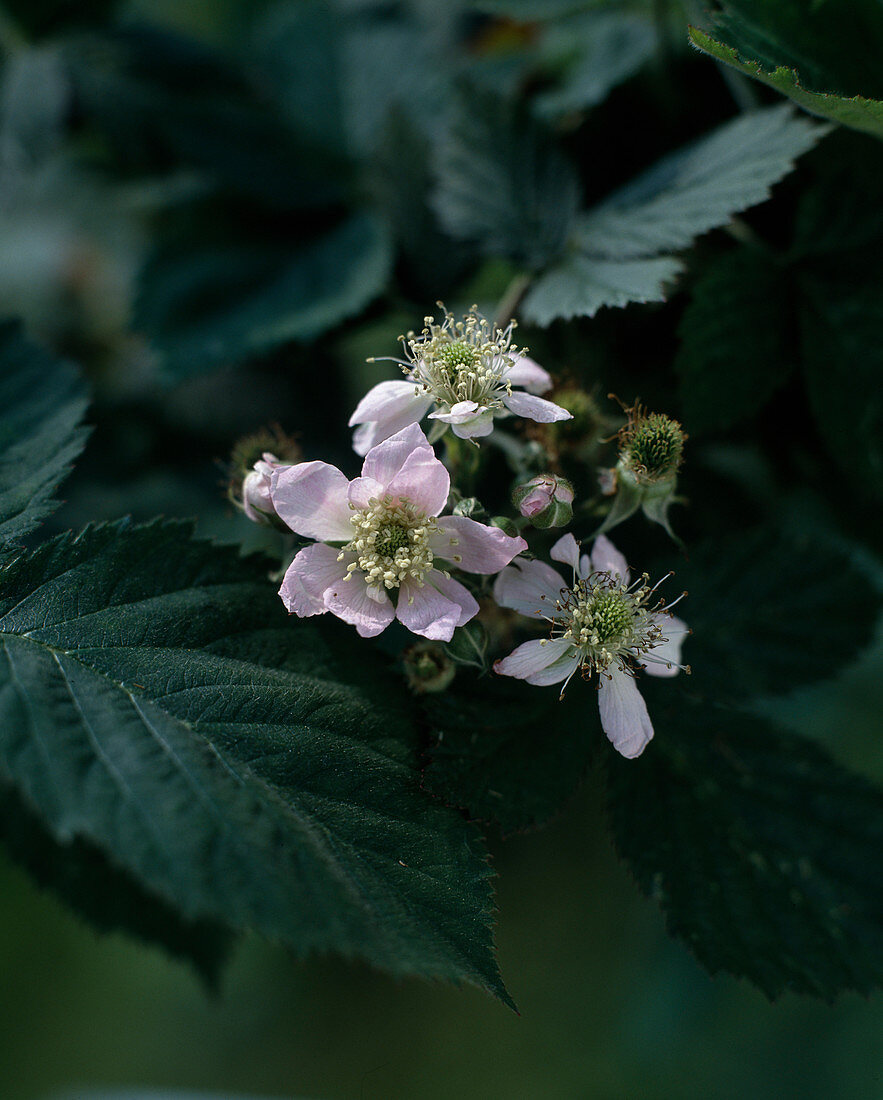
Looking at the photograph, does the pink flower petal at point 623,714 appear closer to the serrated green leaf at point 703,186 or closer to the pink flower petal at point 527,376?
the pink flower petal at point 527,376

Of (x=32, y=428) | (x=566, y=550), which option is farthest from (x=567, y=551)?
(x=32, y=428)

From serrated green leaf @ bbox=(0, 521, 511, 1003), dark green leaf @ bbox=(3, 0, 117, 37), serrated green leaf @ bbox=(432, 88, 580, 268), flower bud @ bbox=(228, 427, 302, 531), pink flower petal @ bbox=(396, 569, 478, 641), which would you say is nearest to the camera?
serrated green leaf @ bbox=(0, 521, 511, 1003)

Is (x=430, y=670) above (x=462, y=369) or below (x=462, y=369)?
below

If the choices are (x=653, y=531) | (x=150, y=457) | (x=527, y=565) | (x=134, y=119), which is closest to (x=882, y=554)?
(x=653, y=531)

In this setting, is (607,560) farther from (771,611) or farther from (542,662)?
(771,611)

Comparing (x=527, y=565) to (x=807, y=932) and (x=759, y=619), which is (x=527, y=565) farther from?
(x=807, y=932)

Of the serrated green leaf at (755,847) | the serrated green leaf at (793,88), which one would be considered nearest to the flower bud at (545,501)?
the serrated green leaf at (755,847)

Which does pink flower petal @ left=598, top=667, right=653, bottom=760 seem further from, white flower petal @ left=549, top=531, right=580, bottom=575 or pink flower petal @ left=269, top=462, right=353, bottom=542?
pink flower petal @ left=269, top=462, right=353, bottom=542

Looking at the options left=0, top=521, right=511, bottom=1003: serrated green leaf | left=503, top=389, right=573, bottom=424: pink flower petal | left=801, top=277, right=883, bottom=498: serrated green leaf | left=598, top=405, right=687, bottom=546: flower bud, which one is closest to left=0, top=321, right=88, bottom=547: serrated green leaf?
left=0, top=521, right=511, bottom=1003: serrated green leaf
